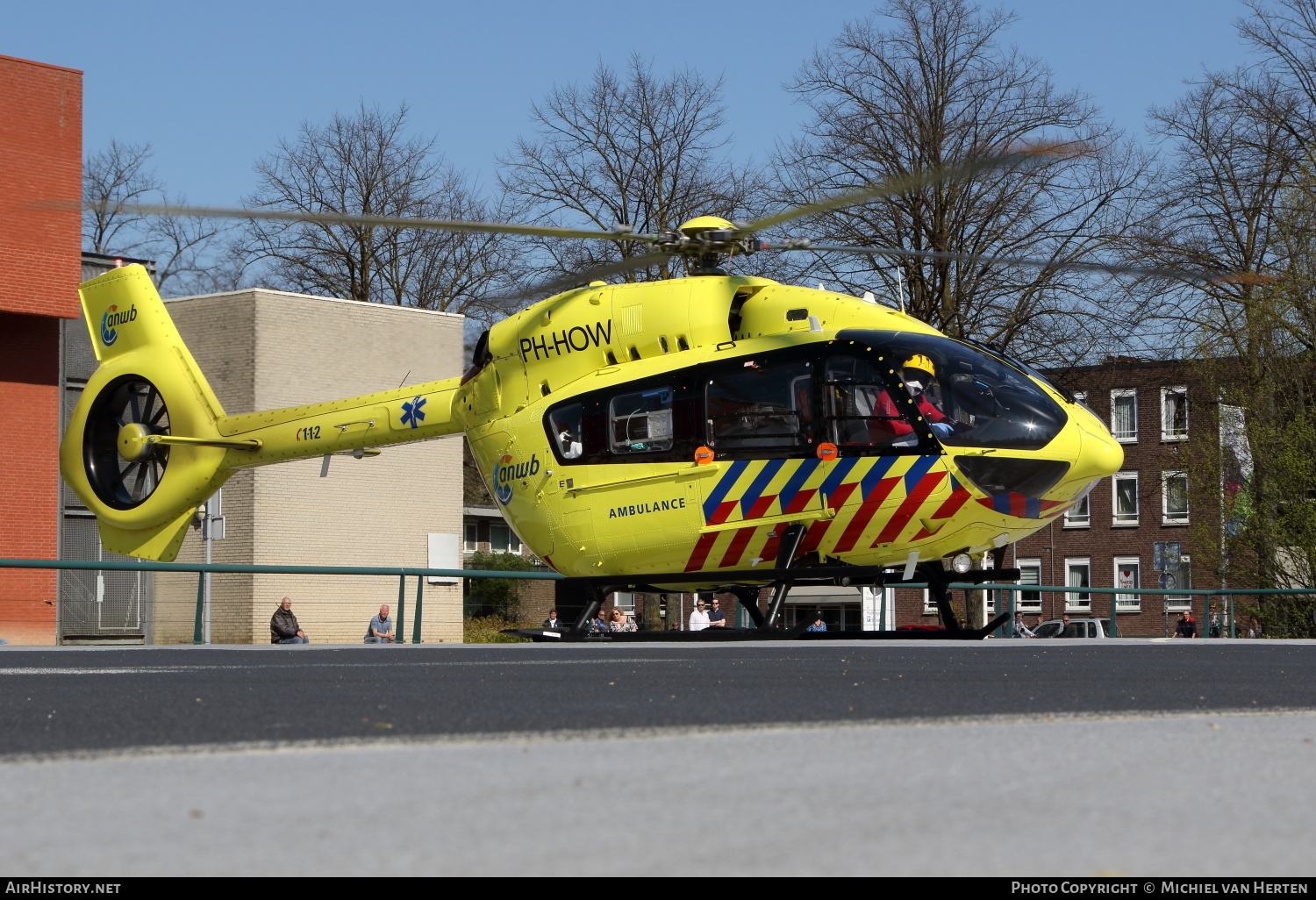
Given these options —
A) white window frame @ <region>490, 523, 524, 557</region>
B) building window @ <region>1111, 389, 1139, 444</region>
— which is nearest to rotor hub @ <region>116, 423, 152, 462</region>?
white window frame @ <region>490, 523, 524, 557</region>

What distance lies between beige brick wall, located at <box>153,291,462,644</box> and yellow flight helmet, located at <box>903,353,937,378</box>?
2031cm

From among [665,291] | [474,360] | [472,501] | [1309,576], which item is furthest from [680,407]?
[472,501]

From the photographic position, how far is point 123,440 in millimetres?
19578

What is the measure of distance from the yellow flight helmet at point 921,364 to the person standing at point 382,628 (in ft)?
39.6

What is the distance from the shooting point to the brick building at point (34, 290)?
89.0 feet

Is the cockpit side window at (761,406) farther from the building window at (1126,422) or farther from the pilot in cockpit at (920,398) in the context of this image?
the building window at (1126,422)

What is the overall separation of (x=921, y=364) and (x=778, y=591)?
2.56 metres

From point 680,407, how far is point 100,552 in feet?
68.5

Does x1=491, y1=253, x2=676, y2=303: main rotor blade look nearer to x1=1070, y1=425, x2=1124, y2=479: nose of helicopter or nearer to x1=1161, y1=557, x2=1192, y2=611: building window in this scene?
x1=1070, y1=425, x2=1124, y2=479: nose of helicopter

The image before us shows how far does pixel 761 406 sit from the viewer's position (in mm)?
14570

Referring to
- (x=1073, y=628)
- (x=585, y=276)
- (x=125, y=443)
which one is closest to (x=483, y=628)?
(x=125, y=443)

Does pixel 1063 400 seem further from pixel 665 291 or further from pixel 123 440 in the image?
pixel 123 440

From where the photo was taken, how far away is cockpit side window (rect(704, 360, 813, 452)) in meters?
14.4

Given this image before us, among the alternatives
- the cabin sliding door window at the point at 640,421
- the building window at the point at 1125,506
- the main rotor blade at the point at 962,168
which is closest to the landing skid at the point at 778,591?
the cabin sliding door window at the point at 640,421
